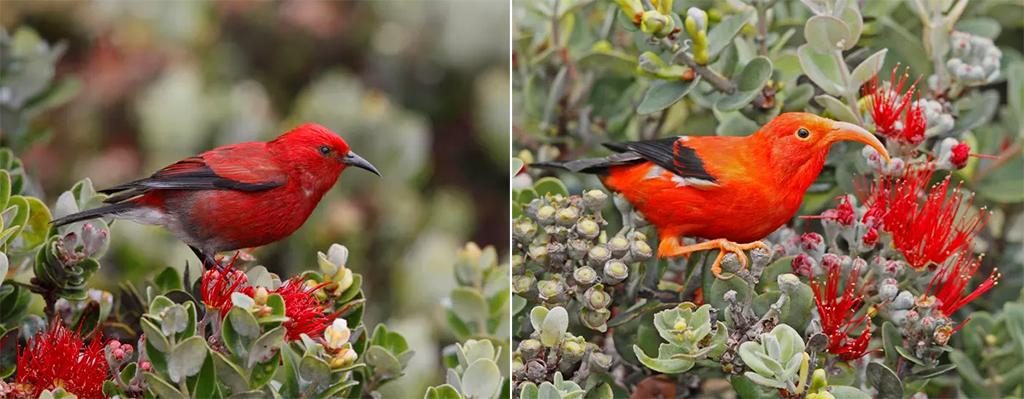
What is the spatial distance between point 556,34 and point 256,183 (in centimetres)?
33

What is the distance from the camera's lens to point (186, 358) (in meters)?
0.70

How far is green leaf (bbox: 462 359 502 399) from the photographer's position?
82cm

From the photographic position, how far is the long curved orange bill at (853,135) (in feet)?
2.57

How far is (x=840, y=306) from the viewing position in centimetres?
79

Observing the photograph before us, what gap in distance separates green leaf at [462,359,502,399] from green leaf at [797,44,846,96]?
12.1 inches

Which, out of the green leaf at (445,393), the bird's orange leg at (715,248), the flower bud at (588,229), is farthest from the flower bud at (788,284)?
the green leaf at (445,393)

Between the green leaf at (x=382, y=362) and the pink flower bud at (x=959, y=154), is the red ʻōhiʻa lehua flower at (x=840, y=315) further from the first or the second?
the green leaf at (x=382, y=362)

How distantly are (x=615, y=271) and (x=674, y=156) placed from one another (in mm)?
95

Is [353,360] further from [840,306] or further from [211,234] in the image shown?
[840,306]

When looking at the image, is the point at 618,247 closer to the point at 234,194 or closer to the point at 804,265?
the point at 804,265

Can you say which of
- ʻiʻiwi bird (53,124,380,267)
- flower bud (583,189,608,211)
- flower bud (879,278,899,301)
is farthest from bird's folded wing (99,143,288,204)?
flower bud (879,278,899,301)

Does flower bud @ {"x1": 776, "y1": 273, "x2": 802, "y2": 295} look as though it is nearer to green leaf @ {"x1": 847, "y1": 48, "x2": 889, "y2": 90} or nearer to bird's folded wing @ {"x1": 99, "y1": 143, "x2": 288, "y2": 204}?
green leaf @ {"x1": 847, "y1": 48, "x2": 889, "y2": 90}

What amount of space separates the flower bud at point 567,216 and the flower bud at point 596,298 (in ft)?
0.16

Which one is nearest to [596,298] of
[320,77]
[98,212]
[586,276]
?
[586,276]
